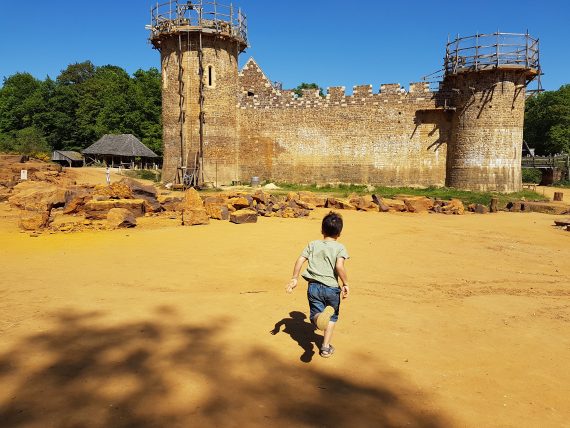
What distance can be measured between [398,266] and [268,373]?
4741 mm

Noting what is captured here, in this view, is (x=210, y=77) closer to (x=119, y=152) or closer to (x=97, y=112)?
(x=119, y=152)

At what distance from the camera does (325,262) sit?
13.4ft

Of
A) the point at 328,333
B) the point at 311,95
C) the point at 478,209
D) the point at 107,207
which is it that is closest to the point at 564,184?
the point at 478,209

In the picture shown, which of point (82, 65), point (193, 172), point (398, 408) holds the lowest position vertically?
point (398, 408)

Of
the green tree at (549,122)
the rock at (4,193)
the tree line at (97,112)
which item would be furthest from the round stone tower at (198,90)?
the green tree at (549,122)

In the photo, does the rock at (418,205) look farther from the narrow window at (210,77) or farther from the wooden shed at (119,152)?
the wooden shed at (119,152)

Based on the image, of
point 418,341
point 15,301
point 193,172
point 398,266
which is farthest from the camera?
point 193,172

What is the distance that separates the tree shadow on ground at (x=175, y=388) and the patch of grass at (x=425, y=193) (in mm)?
16573

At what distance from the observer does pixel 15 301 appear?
17.4 ft

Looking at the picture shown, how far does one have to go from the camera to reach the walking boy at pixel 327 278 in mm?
4016

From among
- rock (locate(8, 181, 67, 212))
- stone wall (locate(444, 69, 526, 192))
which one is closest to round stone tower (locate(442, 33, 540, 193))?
stone wall (locate(444, 69, 526, 192))

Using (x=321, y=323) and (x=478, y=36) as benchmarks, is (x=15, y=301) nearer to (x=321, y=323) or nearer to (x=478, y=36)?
(x=321, y=323)

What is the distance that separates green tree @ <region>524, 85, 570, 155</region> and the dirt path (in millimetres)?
39542

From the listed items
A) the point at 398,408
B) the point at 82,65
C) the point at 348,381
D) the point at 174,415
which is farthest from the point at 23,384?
the point at 82,65
